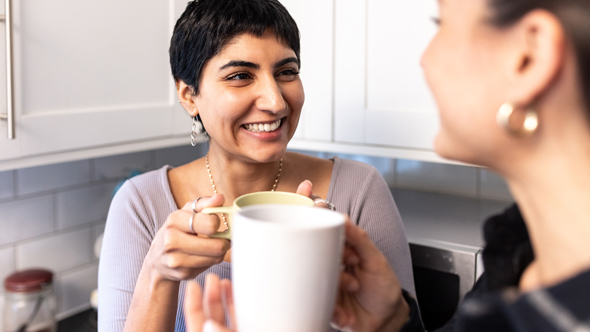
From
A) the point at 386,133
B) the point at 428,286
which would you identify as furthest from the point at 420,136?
the point at 428,286

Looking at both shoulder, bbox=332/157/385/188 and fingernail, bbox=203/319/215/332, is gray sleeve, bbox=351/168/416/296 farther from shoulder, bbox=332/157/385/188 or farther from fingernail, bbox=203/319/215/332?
fingernail, bbox=203/319/215/332

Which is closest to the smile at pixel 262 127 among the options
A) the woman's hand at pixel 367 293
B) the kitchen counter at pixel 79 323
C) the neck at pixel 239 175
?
the neck at pixel 239 175

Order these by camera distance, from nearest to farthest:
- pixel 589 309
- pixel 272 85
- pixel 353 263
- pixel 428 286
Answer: pixel 589 309
pixel 353 263
pixel 272 85
pixel 428 286

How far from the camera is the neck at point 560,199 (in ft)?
1.29

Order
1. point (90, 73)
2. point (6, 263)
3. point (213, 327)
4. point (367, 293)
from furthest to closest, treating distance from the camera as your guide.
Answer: point (6, 263) → point (90, 73) → point (367, 293) → point (213, 327)

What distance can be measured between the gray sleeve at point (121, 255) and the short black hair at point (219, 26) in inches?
11.9

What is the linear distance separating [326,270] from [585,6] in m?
0.31

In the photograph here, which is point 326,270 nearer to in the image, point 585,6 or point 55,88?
point 585,6

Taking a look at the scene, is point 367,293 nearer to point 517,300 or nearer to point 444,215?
point 517,300

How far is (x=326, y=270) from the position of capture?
497mm

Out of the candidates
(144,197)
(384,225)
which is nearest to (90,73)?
(144,197)

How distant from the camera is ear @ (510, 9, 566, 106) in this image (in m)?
0.37

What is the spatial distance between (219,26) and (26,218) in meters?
0.90

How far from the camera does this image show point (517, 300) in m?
0.38
